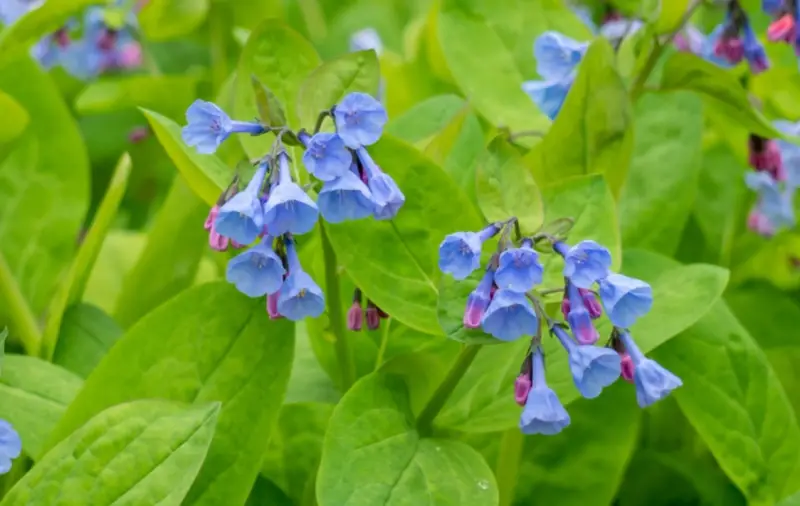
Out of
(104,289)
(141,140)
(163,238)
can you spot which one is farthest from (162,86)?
(163,238)

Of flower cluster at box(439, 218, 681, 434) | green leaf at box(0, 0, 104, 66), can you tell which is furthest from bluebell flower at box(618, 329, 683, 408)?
green leaf at box(0, 0, 104, 66)

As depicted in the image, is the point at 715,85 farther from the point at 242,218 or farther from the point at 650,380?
the point at 242,218

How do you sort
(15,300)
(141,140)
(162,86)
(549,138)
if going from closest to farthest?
(549,138)
(15,300)
(162,86)
(141,140)

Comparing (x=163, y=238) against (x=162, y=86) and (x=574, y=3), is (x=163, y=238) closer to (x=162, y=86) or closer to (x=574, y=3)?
(x=162, y=86)

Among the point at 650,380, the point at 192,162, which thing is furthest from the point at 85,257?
the point at 650,380

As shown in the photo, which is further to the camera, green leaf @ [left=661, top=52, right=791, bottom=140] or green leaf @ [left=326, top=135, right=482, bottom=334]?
green leaf @ [left=661, top=52, right=791, bottom=140]

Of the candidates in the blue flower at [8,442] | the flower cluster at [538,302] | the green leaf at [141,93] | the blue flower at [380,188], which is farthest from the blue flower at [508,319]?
the green leaf at [141,93]

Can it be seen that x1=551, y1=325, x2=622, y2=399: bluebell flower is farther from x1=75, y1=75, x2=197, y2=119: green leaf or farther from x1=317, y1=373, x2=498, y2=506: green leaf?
x1=75, y1=75, x2=197, y2=119: green leaf
